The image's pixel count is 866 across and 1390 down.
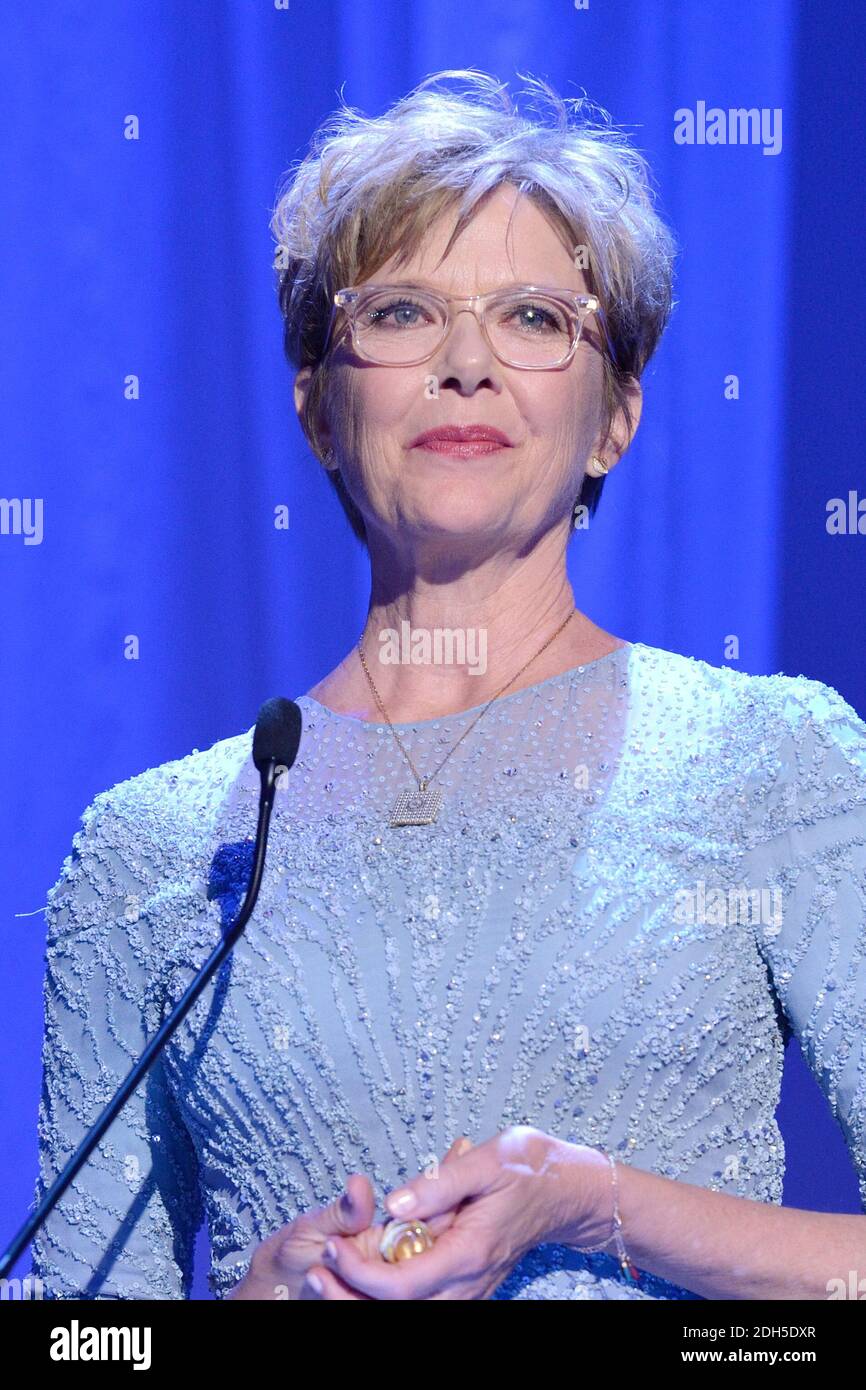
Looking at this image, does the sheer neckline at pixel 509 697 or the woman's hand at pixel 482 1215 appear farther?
the sheer neckline at pixel 509 697

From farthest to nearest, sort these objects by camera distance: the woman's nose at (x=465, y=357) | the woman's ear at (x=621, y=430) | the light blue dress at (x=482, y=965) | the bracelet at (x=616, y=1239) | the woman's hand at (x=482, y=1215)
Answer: the woman's ear at (x=621, y=430) → the woman's nose at (x=465, y=357) → the light blue dress at (x=482, y=965) → the bracelet at (x=616, y=1239) → the woman's hand at (x=482, y=1215)

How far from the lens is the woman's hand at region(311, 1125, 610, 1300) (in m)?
1.01

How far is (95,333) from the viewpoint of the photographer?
1.93m

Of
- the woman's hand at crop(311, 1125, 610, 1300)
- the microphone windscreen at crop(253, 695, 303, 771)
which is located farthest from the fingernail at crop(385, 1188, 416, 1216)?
the microphone windscreen at crop(253, 695, 303, 771)

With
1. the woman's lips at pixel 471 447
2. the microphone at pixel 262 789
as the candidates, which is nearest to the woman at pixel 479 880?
the woman's lips at pixel 471 447

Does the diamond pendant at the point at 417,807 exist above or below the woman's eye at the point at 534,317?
below

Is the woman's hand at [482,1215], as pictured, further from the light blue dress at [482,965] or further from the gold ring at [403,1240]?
the light blue dress at [482,965]

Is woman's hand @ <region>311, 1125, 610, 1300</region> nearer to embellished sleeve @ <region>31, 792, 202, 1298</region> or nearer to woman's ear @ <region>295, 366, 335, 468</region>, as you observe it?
embellished sleeve @ <region>31, 792, 202, 1298</region>

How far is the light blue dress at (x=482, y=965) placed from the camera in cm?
122

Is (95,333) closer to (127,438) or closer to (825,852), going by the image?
(127,438)
